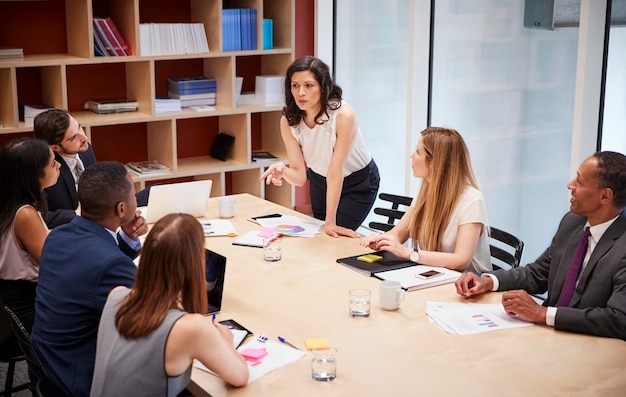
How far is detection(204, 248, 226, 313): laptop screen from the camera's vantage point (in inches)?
117

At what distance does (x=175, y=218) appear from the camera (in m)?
2.27

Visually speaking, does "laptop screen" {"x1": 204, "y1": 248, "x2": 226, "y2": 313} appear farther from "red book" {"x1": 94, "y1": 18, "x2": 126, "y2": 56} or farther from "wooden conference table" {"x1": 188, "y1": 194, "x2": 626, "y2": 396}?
"red book" {"x1": 94, "y1": 18, "x2": 126, "y2": 56}

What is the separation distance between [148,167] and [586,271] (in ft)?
12.3

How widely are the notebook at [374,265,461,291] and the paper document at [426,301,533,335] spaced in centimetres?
18

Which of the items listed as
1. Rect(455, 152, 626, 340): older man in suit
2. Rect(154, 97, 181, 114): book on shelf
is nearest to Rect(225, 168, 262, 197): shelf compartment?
Rect(154, 97, 181, 114): book on shelf

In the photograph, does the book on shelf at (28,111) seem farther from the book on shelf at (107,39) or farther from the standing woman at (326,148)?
the standing woman at (326,148)

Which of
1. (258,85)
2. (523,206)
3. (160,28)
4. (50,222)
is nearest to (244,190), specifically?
(258,85)

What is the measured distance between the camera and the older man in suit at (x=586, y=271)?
271cm

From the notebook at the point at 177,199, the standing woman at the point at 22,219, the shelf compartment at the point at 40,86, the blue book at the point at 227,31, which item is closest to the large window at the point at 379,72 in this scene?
the blue book at the point at 227,31

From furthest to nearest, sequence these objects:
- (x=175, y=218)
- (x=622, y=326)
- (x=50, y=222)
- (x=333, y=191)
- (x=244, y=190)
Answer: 1. (x=244, y=190)
2. (x=333, y=191)
3. (x=50, y=222)
4. (x=622, y=326)
5. (x=175, y=218)

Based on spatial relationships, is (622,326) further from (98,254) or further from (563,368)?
(98,254)

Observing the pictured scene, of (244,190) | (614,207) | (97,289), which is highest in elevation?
(614,207)

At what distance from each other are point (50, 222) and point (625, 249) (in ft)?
8.32

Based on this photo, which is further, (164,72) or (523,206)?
(164,72)
